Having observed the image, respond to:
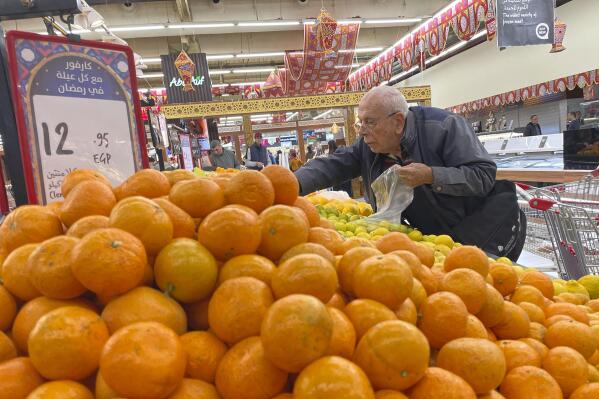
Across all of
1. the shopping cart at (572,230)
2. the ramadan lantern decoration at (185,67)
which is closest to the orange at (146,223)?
the shopping cart at (572,230)

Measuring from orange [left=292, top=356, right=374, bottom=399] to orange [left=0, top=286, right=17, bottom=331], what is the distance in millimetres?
630

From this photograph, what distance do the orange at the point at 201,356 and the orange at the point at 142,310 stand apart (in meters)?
0.05

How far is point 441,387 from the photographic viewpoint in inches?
29.9

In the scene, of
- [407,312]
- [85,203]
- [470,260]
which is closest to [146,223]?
[85,203]

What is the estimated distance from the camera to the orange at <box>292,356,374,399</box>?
2.13ft

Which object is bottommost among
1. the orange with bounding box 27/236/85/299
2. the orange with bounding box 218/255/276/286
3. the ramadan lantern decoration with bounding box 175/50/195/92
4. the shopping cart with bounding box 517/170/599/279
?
the shopping cart with bounding box 517/170/599/279

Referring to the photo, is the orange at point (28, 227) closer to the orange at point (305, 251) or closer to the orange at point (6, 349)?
the orange at point (6, 349)

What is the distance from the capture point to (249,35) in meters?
13.6

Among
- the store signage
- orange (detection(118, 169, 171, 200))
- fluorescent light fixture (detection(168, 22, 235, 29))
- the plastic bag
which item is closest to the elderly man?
the plastic bag

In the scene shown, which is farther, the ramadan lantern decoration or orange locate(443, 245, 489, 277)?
the ramadan lantern decoration

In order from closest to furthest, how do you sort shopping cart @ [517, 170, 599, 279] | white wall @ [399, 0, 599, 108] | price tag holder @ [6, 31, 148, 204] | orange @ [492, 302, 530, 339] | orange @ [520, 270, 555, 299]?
orange @ [492, 302, 530, 339], orange @ [520, 270, 555, 299], price tag holder @ [6, 31, 148, 204], shopping cart @ [517, 170, 599, 279], white wall @ [399, 0, 599, 108]

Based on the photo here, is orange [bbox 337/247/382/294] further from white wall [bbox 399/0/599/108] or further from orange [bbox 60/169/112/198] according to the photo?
white wall [bbox 399/0/599/108]

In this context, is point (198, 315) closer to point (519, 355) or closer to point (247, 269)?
point (247, 269)

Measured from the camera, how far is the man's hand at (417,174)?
2.32m
